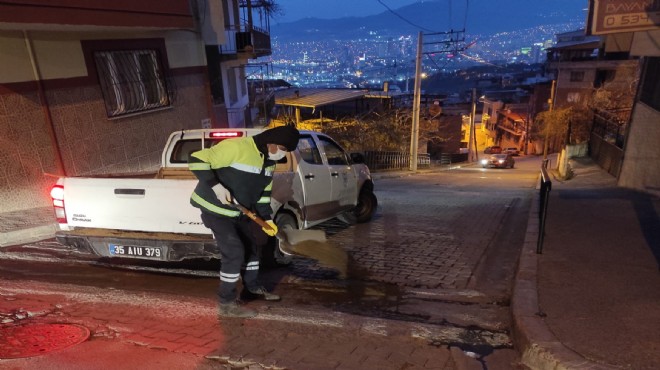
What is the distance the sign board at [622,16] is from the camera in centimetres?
565

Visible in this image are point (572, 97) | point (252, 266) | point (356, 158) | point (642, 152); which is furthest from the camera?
point (572, 97)

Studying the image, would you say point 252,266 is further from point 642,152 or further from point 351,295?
point 642,152

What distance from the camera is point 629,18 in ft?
19.5

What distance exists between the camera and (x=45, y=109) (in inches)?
308

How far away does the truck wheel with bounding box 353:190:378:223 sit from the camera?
24.8ft

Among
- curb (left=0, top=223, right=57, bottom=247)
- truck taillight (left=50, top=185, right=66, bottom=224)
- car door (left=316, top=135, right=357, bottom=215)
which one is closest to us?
truck taillight (left=50, top=185, right=66, bottom=224)

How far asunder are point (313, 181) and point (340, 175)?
2.92 ft

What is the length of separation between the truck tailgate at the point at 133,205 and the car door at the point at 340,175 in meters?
2.59

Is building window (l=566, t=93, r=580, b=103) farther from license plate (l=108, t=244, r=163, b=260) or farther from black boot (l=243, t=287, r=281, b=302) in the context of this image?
license plate (l=108, t=244, r=163, b=260)

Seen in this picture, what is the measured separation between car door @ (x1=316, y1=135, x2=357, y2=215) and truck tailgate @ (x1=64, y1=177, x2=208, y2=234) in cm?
259

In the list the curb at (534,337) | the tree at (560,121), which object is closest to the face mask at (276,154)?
the curb at (534,337)

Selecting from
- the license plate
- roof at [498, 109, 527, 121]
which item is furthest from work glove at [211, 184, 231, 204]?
roof at [498, 109, 527, 121]

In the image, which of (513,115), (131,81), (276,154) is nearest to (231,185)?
(276,154)

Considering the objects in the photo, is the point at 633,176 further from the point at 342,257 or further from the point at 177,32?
the point at 177,32
